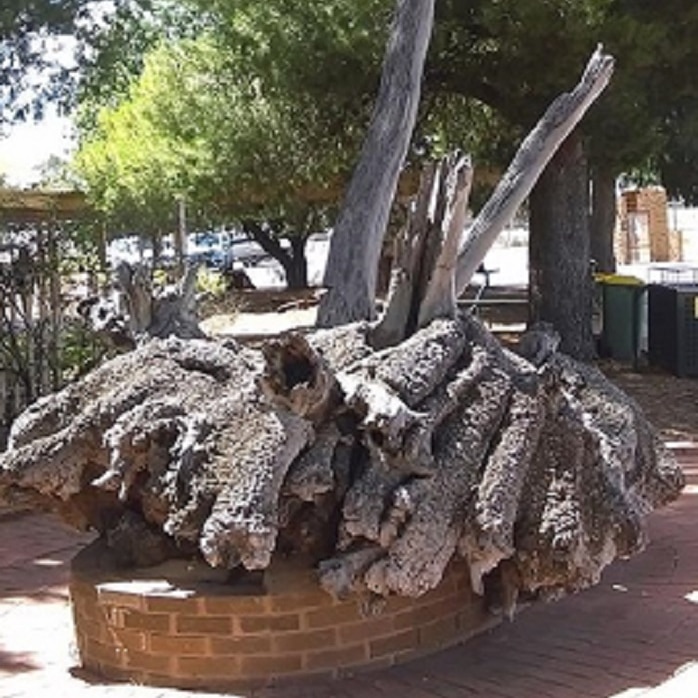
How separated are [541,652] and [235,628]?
42.7 inches

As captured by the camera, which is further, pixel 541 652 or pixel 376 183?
pixel 376 183

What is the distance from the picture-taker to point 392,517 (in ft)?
13.2

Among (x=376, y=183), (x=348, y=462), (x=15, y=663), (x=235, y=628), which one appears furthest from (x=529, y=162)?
(x=15, y=663)

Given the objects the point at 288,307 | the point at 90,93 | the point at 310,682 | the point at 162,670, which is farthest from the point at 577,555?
the point at 288,307

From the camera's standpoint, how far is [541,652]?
4.52 metres

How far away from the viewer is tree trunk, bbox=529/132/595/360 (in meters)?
11.6

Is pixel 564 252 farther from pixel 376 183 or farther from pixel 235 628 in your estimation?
pixel 235 628

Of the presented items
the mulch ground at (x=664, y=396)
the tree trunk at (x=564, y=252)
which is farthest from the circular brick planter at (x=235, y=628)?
the tree trunk at (x=564, y=252)

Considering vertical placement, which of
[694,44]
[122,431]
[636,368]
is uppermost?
[694,44]

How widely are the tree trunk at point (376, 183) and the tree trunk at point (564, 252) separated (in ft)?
12.9

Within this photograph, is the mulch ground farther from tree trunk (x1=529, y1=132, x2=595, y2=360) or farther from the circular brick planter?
the circular brick planter

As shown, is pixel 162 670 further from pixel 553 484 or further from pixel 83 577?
pixel 553 484

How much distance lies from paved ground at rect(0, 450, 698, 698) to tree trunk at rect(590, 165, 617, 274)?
11912mm

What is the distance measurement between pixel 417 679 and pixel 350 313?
8.55 ft
